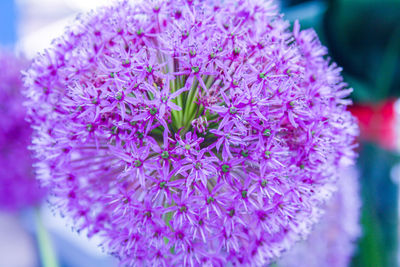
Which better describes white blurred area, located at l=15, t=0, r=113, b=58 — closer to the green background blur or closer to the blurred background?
the blurred background

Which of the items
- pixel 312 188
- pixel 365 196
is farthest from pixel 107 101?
pixel 365 196

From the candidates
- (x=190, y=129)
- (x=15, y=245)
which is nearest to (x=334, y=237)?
(x=190, y=129)

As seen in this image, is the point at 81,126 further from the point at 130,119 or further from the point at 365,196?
the point at 365,196

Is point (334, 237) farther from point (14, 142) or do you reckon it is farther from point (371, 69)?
point (14, 142)

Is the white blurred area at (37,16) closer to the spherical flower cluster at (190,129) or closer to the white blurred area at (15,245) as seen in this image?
the white blurred area at (15,245)

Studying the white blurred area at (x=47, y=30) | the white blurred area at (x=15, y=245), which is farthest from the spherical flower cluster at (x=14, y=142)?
the white blurred area at (x=15, y=245)

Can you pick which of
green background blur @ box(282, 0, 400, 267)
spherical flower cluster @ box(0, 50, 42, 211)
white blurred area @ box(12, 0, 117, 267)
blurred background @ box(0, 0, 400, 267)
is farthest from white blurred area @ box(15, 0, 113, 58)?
green background blur @ box(282, 0, 400, 267)
